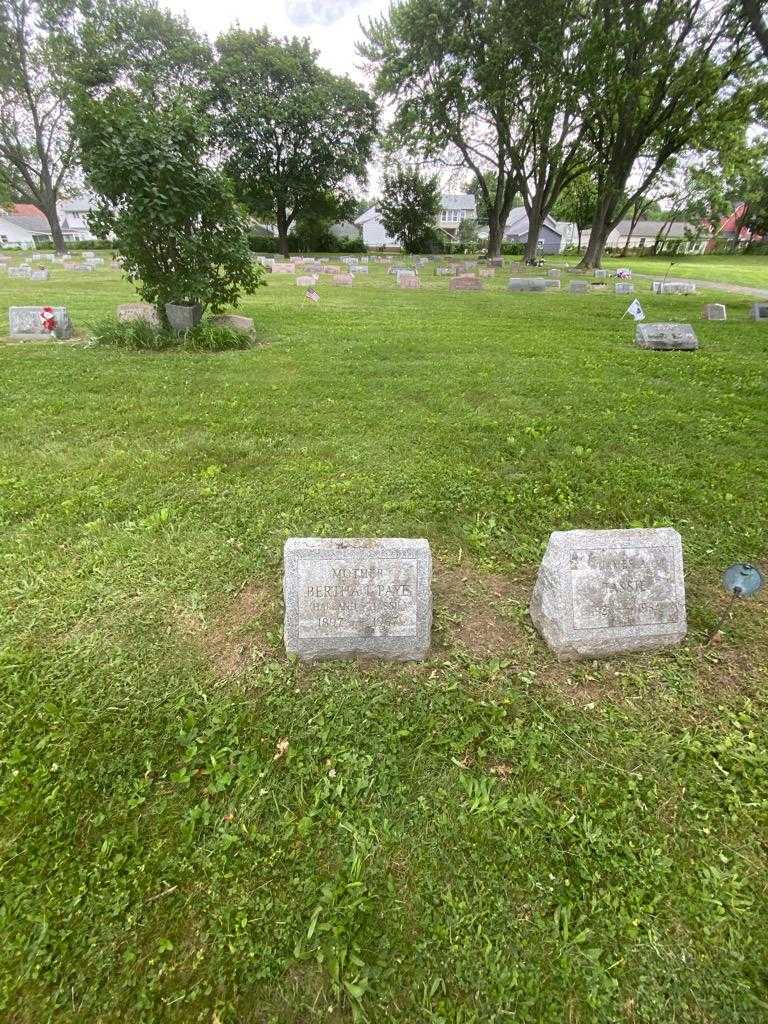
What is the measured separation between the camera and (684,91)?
20125mm

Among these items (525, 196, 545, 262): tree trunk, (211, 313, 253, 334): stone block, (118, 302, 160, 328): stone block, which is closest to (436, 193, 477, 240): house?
(525, 196, 545, 262): tree trunk

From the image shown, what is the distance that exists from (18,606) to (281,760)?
2.20 meters

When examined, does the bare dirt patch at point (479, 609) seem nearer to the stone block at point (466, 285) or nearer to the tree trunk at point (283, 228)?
the stone block at point (466, 285)

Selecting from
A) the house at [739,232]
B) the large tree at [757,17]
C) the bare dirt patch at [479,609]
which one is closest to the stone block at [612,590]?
the bare dirt patch at [479,609]

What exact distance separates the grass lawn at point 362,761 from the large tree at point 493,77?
80.7ft

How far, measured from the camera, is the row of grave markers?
114 inches

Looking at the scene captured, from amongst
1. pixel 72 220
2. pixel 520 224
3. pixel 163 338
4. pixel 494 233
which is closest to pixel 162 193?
pixel 163 338

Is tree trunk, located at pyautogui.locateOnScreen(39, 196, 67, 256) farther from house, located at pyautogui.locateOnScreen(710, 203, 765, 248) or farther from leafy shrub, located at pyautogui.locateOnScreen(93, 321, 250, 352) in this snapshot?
house, located at pyautogui.locateOnScreen(710, 203, 765, 248)

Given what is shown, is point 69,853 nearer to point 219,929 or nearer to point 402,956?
point 219,929

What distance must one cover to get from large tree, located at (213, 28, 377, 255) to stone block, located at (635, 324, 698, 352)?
107 feet

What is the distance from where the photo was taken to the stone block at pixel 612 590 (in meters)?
2.95

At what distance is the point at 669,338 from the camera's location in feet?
32.4

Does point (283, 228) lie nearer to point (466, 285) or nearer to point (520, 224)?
point (466, 285)

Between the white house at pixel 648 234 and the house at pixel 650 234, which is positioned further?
the white house at pixel 648 234
